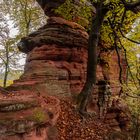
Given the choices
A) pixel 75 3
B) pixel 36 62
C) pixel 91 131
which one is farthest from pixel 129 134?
pixel 75 3

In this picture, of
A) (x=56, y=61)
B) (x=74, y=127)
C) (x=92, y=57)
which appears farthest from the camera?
(x=56, y=61)

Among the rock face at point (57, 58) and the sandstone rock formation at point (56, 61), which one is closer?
the sandstone rock formation at point (56, 61)

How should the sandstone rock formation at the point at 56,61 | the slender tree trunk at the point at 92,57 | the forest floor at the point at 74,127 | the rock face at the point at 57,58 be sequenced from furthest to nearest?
1. the rock face at the point at 57,58
2. the sandstone rock formation at the point at 56,61
3. the slender tree trunk at the point at 92,57
4. the forest floor at the point at 74,127

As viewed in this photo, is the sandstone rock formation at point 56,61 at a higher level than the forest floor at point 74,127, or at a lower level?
higher

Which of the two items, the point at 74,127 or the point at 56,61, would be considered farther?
the point at 56,61

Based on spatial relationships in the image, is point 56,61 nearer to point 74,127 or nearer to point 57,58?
point 57,58

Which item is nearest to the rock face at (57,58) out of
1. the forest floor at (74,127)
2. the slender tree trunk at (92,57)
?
the forest floor at (74,127)

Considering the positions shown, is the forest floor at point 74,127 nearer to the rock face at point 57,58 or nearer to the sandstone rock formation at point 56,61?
the sandstone rock formation at point 56,61

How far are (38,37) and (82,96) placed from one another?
16.9 feet

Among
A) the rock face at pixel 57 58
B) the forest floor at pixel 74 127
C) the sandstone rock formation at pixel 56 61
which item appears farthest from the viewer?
the rock face at pixel 57 58

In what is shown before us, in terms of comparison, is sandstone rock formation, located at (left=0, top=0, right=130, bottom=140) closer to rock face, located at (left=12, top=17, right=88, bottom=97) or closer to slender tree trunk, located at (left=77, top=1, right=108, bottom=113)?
rock face, located at (left=12, top=17, right=88, bottom=97)

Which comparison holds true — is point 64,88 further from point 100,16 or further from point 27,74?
point 100,16

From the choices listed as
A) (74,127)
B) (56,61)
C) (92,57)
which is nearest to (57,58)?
(56,61)

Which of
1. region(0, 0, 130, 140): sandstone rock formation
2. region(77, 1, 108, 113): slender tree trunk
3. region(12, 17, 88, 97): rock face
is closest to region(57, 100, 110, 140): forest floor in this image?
region(77, 1, 108, 113): slender tree trunk
